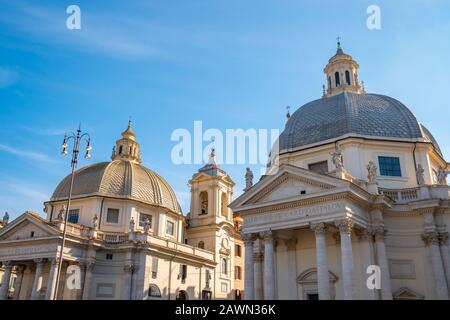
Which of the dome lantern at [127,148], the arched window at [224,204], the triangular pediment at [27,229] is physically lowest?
the triangular pediment at [27,229]

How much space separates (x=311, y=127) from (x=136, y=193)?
20192 millimetres

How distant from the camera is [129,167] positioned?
4625cm

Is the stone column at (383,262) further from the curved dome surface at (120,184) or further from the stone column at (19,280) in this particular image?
the stone column at (19,280)

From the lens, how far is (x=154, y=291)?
127 ft

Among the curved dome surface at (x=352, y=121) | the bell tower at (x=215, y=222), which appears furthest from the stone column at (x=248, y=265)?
the bell tower at (x=215, y=222)

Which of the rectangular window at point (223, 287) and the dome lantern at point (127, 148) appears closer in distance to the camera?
the rectangular window at point (223, 287)

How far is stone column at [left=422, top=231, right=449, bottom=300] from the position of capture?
23.0 m

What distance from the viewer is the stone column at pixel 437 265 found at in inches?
906

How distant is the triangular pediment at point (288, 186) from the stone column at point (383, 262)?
13.5ft

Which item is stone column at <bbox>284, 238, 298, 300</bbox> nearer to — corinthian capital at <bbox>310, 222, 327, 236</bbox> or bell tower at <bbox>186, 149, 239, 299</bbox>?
corinthian capital at <bbox>310, 222, 327, 236</bbox>

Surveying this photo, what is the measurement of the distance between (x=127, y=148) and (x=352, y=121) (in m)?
29.6

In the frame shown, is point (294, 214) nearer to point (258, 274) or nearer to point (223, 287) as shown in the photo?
point (258, 274)
